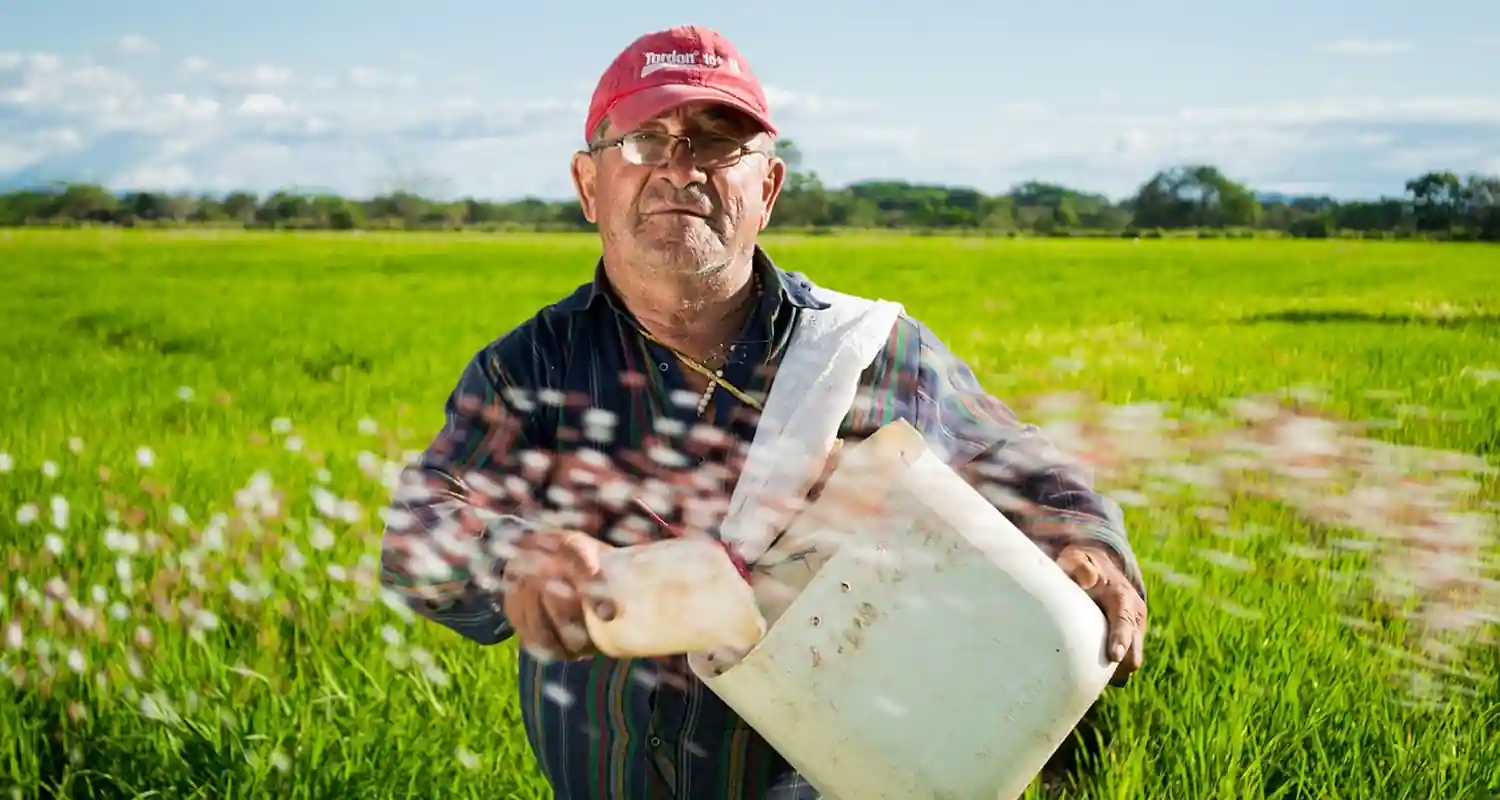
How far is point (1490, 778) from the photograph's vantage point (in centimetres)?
241

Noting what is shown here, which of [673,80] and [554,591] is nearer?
[554,591]

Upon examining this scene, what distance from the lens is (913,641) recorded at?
1.39 m

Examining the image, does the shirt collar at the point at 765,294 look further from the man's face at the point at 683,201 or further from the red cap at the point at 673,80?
the red cap at the point at 673,80

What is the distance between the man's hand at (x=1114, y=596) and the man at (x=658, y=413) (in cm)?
3

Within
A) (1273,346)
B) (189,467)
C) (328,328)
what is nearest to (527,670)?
(189,467)

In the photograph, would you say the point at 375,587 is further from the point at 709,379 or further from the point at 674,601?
the point at 674,601

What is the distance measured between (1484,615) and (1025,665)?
7.76 ft

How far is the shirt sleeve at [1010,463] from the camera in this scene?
1725 mm

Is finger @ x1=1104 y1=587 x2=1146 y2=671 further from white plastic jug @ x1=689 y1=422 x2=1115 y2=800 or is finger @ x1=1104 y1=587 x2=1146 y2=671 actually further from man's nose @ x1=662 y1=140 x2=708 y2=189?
man's nose @ x1=662 y1=140 x2=708 y2=189

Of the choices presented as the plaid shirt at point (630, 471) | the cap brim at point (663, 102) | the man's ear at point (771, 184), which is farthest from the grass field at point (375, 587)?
the cap brim at point (663, 102)

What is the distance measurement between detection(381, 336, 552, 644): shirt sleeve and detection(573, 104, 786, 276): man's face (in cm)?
22

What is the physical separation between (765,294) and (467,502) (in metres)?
0.47

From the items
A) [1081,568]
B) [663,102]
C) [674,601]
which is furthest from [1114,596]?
[663,102]

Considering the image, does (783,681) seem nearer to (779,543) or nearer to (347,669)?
(779,543)
